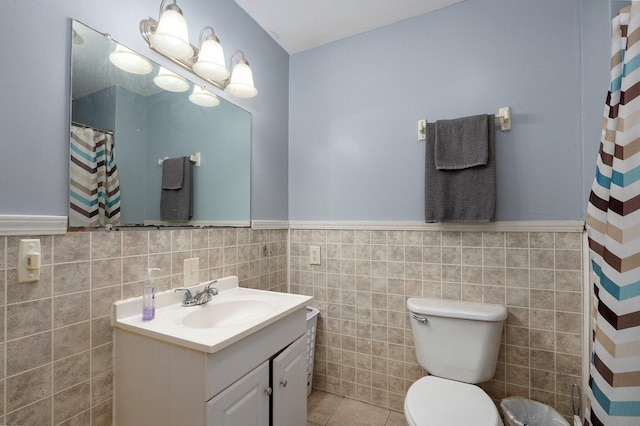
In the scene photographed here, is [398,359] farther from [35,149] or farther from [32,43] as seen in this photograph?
[32,43]

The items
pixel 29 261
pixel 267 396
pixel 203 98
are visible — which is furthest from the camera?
pixel 203 98

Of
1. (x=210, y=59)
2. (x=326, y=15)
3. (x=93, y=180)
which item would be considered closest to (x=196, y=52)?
(x=210, y=59)

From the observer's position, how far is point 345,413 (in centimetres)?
171

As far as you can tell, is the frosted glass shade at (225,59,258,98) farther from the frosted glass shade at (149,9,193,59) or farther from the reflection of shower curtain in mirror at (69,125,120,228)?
the reflection of shower curtain in mirror at (69,125,120,228)

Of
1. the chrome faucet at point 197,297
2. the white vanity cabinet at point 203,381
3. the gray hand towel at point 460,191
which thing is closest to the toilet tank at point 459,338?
the gray hand towel at point 460,191

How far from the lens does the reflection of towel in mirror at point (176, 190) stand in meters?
1.27

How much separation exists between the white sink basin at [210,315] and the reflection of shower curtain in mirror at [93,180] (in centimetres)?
33

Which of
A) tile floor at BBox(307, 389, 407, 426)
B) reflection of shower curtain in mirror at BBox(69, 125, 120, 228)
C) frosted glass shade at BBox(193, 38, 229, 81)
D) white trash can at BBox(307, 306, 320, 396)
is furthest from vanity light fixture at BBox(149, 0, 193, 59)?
tile floor at BBox(307, 389, 407, 426)

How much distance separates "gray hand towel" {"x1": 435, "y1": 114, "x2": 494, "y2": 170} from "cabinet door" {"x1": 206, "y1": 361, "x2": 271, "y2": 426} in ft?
4.44

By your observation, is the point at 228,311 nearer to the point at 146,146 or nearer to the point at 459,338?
the point at 146,146

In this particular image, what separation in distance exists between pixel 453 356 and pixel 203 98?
6.00 ft

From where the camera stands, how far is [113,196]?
106cm

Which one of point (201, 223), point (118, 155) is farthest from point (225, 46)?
point (201, 223)

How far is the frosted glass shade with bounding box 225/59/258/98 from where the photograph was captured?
4.90 ft
